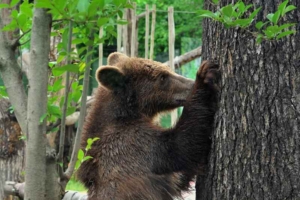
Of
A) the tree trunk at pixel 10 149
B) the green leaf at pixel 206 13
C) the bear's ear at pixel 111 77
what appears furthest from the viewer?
A: the tree trunk at pixel 10 149

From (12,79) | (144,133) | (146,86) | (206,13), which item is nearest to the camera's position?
(206,13)

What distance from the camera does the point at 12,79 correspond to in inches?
142

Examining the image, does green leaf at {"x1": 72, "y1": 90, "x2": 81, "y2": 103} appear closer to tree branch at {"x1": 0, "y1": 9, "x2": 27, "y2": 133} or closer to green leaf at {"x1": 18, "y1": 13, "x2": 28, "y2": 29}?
tree branch at {"x1": 0, "y1": 9, "x2": 27, "y2": 133}

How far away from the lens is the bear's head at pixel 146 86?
482 centimetres

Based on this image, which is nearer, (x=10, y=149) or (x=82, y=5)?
(x=82, y=5)

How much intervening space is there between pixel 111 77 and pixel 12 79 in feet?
4.14

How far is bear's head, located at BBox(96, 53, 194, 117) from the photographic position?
4.82 meters

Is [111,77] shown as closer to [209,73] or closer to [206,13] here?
[209,73]

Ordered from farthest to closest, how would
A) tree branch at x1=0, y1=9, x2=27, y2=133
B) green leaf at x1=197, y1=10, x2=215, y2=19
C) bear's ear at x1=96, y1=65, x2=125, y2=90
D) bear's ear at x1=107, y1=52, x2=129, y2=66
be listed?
1. bear's ear at x1=107, y1=52, x2=129, y2=66
2. bear's ear at x1=96, y1=65, x2=125, y2=90
3. tree branch at x1=0, y1=9, x2=27, y2=133
4. green leaf at x1=197, y1=10, x2=215, y2=19

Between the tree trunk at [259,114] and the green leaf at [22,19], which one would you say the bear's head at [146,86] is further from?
the green leaf at [22,19]

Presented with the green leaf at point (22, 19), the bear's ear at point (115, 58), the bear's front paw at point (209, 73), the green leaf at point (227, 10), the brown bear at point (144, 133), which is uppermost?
the green leaf at point (227, 10)

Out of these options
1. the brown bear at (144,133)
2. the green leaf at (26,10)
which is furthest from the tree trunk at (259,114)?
the green leaf at (26,10)

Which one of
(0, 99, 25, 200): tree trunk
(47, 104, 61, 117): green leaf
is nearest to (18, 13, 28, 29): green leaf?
(47, 104, 61, 117): green leaf

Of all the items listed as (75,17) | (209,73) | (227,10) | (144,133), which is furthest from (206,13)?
(144,133)
